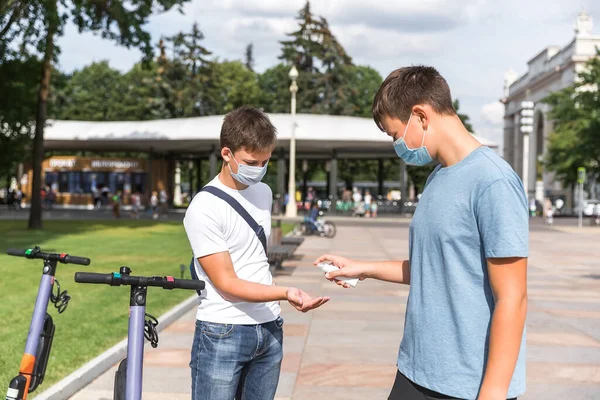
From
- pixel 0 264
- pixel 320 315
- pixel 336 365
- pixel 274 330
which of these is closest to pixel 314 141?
pixel 0 264

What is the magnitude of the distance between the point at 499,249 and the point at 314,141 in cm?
4238

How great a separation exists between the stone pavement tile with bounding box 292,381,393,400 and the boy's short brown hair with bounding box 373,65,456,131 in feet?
12.5

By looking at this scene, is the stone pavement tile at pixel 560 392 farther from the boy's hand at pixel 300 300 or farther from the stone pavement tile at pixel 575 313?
the stone pavement tile at pixel 575 313

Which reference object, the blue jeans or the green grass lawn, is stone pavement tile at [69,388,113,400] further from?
the blue jeans

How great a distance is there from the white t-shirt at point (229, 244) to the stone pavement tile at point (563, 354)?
15.8ft

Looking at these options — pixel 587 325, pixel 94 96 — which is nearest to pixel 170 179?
pixel 94 96

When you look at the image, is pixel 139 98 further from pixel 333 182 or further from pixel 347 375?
pixel 347 375

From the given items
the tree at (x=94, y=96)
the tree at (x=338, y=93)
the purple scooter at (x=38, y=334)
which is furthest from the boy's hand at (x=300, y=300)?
the tree at (x=94, y=96)

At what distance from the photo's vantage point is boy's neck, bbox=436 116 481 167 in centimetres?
234

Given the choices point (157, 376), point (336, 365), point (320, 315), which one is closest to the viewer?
point (157, 376)

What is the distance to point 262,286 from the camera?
295 centimetres

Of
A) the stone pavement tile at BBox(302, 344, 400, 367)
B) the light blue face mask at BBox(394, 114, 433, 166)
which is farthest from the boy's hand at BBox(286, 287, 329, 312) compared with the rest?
the stone pavement tile at BBox(302, 344, 400, 367)

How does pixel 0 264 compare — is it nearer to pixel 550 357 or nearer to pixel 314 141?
pixel 550 357

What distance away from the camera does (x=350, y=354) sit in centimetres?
736
